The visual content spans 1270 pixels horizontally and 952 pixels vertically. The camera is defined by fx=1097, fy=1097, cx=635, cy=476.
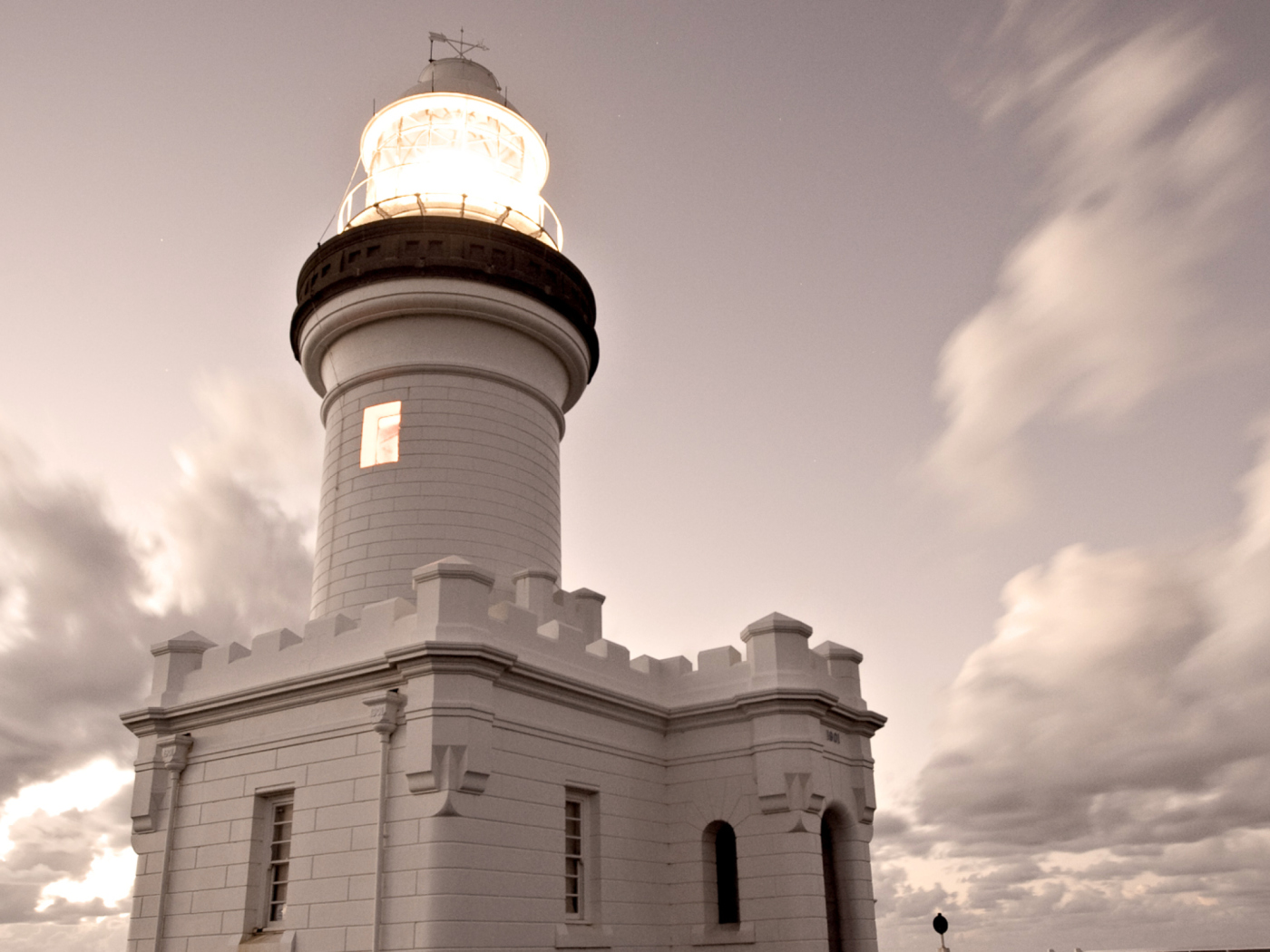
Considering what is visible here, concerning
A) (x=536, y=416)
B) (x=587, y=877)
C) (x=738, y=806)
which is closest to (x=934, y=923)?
(x=738, y=806)

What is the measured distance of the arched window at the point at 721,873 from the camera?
695 inches

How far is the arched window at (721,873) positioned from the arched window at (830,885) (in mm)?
1632

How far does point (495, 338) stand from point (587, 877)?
1025cm

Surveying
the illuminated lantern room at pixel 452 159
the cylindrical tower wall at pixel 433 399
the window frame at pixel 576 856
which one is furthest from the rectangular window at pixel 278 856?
the illuminated lantern room at pixel 452 159

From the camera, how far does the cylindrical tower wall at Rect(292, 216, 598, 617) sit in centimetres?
2003

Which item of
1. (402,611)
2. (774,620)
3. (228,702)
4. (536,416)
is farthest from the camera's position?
(536,416)

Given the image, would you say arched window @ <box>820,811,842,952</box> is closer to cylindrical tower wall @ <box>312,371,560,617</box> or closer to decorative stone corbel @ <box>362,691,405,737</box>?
cylindrical tower wall @ <box>312,371,560,617</box>

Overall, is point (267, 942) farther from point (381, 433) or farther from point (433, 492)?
point (381, 433)

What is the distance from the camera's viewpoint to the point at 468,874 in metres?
14.0

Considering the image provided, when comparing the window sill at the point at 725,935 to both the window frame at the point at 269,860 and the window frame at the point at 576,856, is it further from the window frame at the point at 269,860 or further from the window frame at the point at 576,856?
the window frame at the point at 269,860

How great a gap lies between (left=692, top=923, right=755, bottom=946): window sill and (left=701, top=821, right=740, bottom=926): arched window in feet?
0.72

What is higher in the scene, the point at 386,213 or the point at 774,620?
the point at 386,213

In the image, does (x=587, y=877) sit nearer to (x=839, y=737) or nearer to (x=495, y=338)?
(x=839, y=737)

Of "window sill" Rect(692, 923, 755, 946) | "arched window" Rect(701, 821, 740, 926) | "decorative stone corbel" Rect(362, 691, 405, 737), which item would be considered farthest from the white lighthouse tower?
"window sill" Rect(692, 923, 755, 946)
